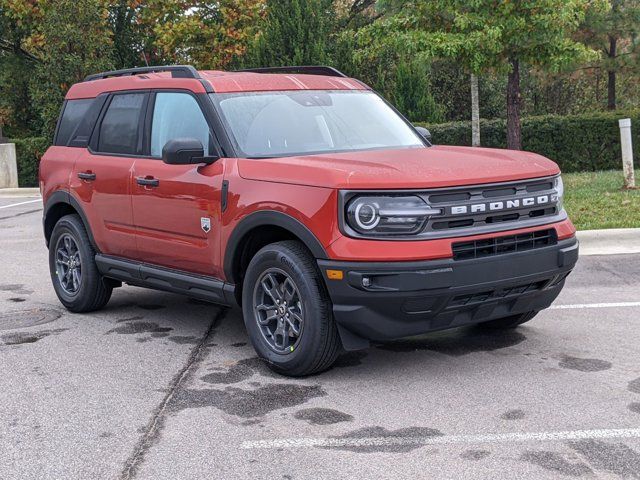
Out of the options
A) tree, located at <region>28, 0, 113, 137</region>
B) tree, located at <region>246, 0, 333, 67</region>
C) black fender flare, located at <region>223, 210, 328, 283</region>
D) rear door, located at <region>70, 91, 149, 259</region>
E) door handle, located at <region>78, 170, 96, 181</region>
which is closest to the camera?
black fender flare, located at <region>223, 210, 328, 283</region>

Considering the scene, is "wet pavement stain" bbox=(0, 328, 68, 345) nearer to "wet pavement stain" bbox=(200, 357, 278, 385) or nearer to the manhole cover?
the manhole cover

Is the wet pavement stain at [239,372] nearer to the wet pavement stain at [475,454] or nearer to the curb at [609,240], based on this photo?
the wet pavement stain at [475,454]

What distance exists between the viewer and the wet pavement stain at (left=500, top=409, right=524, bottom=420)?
16.1 feet

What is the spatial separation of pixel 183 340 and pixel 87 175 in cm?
162

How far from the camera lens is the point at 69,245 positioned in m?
7.95

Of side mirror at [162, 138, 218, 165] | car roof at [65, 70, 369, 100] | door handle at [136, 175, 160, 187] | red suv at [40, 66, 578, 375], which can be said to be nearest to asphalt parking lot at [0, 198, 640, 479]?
red suv at [40, 66, 578, 375]

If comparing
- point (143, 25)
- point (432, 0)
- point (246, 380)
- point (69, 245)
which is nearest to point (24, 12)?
point (143, 25)

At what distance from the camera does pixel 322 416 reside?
16.5ft

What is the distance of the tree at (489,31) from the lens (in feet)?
51.0

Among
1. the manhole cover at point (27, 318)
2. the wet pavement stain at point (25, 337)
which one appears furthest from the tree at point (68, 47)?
the wet pavement stain at point (25, 337)

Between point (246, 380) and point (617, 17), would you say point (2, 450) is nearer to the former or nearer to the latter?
point (246, 380)

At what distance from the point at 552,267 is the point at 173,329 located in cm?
301

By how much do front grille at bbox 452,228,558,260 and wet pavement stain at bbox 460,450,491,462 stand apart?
1.26 meters

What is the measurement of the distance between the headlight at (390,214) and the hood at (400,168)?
0.08 meters
